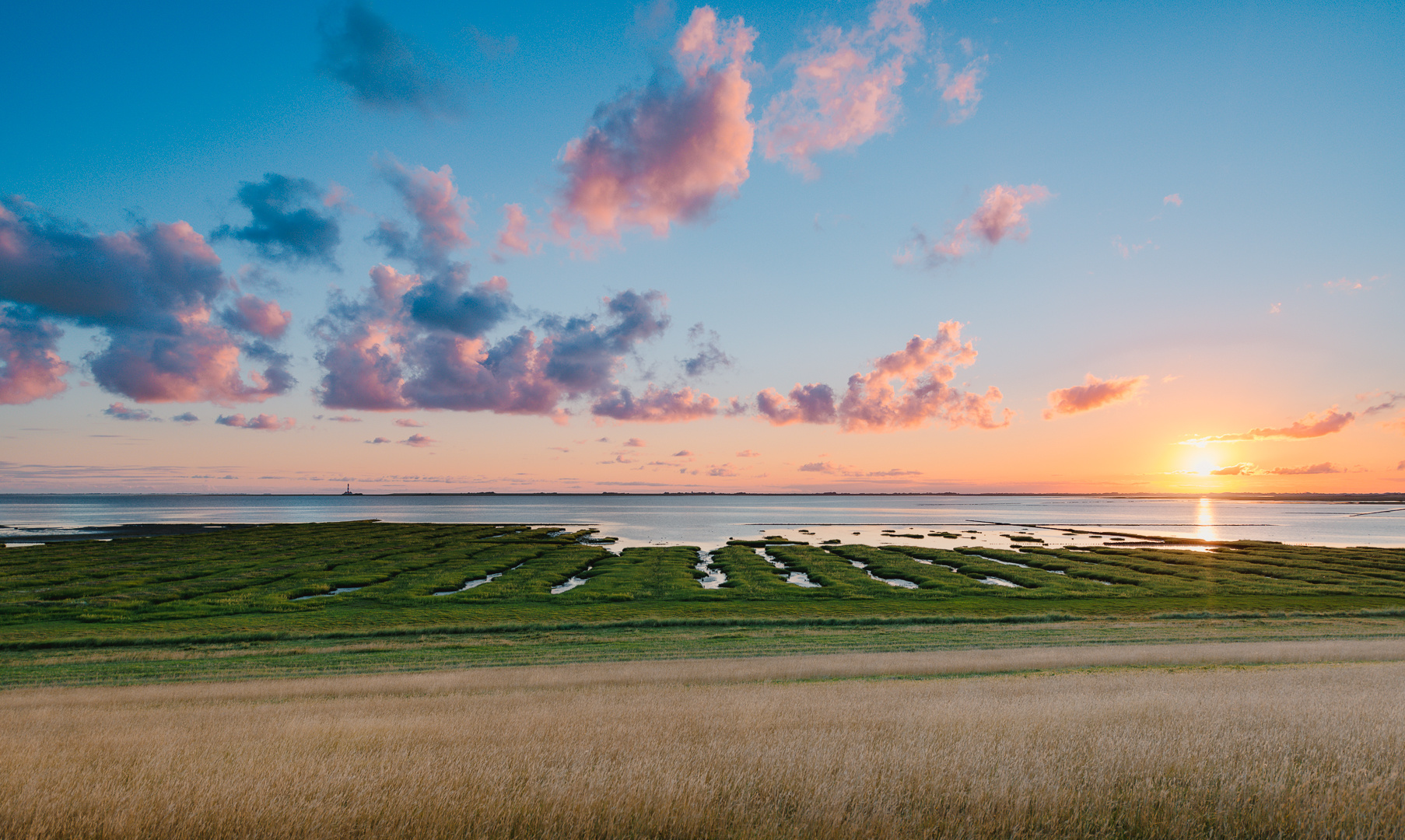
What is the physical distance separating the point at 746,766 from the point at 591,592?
38.5 m

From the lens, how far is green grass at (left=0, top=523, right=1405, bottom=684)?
30.2 metres

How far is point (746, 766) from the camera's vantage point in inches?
292

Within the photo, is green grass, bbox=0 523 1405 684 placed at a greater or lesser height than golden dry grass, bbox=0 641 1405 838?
lesser

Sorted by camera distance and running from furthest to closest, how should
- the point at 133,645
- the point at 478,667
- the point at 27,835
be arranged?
the point at 133,645, the point at 478,667, the point at 27,835

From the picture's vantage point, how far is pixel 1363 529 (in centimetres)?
12950

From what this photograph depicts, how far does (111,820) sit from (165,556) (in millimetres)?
81102

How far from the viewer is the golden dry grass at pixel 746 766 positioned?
5.94m

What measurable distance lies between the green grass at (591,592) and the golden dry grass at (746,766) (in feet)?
39.7

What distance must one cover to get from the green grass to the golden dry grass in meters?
12.1

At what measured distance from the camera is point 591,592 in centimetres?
4431

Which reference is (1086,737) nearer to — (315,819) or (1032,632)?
(315,819)

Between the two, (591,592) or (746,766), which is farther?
(591,592)

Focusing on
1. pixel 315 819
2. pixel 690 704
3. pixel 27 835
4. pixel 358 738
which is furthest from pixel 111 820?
pixel 690 704

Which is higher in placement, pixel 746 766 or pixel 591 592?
pixel 746 766
